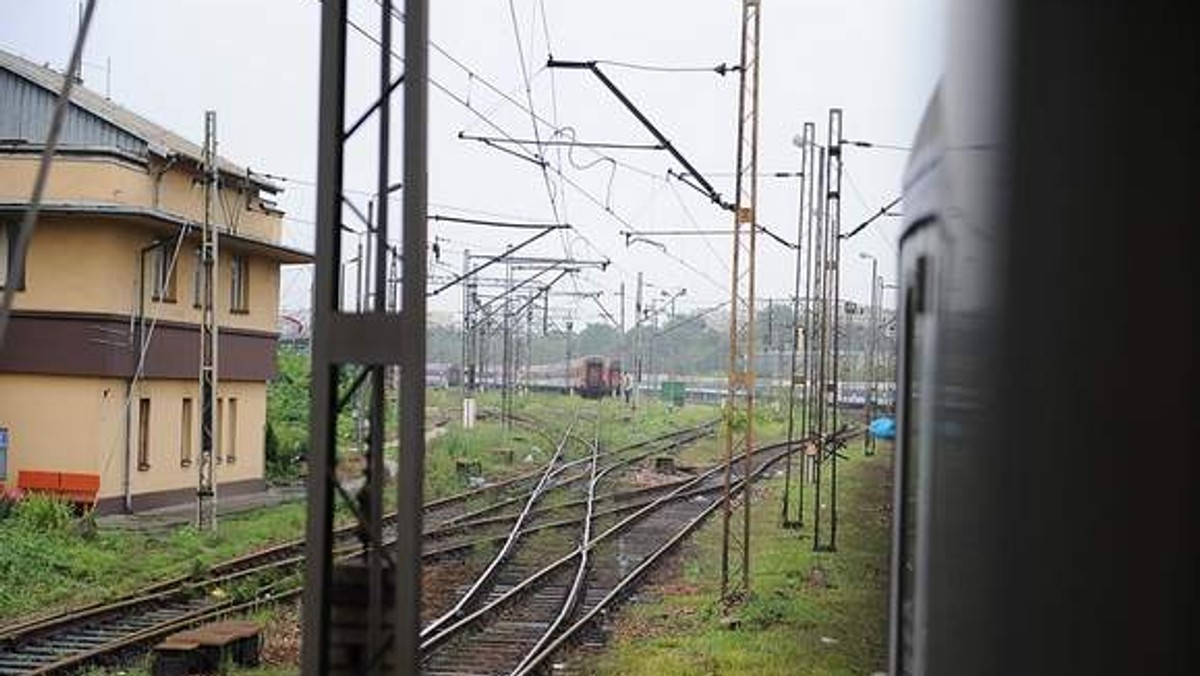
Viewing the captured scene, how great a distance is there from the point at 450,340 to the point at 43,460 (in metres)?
29.0

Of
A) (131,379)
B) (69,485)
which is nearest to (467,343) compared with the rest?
(131,379)

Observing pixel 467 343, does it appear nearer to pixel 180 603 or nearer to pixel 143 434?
pixel 143 434

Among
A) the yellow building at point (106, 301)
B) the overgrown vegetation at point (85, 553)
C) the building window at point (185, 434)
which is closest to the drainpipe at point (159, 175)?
the yellow building at point (106, 301)

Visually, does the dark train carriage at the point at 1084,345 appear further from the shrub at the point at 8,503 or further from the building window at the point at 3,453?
the building window at the point at 3,453

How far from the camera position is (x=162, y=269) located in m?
20.5

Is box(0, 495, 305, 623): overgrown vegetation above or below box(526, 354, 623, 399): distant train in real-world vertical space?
below

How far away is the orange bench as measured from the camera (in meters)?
18.4

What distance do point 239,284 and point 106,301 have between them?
387 cm

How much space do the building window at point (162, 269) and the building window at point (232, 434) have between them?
2665 millimetres

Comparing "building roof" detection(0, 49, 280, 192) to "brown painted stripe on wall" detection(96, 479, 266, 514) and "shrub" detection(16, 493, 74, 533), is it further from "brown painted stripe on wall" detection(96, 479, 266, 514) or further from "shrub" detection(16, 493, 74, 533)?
"shrub" detection(16, 493, 74, 533)

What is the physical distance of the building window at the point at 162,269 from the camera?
20.2m

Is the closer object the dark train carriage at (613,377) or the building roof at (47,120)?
the building roof at (47,120)

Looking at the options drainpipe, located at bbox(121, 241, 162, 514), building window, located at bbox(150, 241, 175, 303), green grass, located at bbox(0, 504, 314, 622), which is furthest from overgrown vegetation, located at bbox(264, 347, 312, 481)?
green grass, located at bbox(0, 504, 314, 622)

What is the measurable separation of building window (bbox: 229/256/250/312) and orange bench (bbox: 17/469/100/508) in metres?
4.82
